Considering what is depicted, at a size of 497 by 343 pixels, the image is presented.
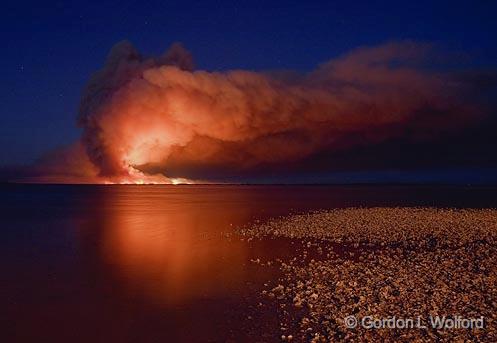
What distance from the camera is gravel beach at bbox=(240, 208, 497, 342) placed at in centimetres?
987

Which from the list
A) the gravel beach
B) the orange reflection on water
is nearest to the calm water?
the orange reflection on water

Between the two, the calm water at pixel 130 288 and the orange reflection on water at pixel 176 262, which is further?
the orange reflection on water at pixel 176 262

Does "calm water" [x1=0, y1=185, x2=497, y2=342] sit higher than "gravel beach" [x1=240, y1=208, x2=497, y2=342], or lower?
lower

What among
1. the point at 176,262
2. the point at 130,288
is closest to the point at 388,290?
the point at 130,288

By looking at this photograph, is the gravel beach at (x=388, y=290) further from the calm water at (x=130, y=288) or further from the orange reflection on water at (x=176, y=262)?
the orange reflection on water at (x=176, y=262)

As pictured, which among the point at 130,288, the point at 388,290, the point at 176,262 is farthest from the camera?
the point at 176,262

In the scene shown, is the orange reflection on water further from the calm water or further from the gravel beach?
the gravel beach

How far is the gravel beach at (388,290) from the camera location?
9.87 m

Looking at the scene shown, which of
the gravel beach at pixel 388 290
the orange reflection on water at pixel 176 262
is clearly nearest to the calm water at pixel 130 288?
the orange reflection on water at pixel 176 262

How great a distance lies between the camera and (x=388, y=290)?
12.8 m

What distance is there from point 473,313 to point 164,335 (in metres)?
8.03

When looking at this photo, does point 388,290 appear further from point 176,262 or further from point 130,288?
point 176,262

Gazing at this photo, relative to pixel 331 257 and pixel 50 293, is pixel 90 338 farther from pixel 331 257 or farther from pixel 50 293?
pixel 331 257

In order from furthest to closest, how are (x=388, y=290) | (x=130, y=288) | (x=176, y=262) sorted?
(x=176, y=262)
(x=130, y=288)
(x=388, y=290)
